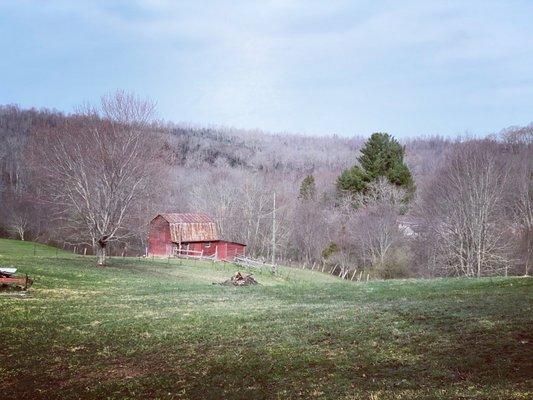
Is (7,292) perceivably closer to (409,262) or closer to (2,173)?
(409,262)

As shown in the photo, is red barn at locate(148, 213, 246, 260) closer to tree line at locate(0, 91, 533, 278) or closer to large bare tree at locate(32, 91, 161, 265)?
tree line at locate(0, 91, 533, 278)

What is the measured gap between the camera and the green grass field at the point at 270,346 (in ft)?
32.2

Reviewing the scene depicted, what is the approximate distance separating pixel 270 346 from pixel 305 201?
79.3 m

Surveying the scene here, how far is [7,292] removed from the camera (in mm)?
20703

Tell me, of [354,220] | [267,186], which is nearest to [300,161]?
[267,186]

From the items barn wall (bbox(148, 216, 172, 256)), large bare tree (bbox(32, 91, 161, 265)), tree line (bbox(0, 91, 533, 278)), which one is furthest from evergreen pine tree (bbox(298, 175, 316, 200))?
large bare tree (bbox(32, 91, 161, 265))

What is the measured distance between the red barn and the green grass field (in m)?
38.4

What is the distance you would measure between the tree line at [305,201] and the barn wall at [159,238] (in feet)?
8.85

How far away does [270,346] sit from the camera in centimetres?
1309

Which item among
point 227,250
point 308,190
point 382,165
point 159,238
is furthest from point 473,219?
point 308,190

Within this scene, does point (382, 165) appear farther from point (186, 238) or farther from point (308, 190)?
point (186, 238)

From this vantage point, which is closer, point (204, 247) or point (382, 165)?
point (204, 247)

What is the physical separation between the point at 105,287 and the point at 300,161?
139 metres

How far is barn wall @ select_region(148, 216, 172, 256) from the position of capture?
2425 inches
